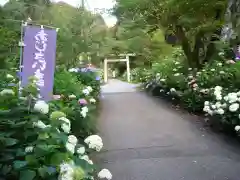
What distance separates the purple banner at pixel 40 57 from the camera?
10.8ft

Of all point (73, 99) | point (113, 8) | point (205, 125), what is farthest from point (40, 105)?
point (113, 8)

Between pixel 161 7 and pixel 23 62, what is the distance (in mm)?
7490

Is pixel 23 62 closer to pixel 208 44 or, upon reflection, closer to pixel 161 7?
pixel 161 7

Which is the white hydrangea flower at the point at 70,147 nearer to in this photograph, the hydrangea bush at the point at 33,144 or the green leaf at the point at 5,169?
the hydrangea bush at the point at 33,144

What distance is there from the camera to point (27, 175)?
5.47 ft

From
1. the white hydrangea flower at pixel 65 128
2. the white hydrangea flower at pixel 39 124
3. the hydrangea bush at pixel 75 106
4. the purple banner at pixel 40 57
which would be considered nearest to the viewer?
the white hydrangea flower at pixel 39 124

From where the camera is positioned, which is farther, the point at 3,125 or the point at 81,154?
the point at 81,154

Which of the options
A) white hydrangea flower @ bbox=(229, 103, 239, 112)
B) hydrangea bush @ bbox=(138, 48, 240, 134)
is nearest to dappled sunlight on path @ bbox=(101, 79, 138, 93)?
hydrangea bush @ bbox=(138, 48, 240, 134)

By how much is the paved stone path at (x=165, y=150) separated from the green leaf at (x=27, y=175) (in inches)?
79.3

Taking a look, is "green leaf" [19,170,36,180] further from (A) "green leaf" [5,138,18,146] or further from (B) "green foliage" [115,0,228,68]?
(B) "green foliage" [115,0,228,68]

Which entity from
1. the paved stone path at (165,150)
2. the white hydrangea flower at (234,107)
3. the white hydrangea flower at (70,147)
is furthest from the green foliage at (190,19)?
the white hydrangea flower at (70,147)

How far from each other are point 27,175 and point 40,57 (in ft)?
6.21

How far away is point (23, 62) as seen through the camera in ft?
10.8

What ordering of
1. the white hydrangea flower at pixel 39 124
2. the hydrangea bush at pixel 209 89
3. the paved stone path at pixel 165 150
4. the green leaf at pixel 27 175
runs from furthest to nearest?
the hydrangea bush at pixel 209 89, the paved stone path at pixel 165 150, the white hydrangea flower at pixel 39 124, the green leaf at pixel 27 175
